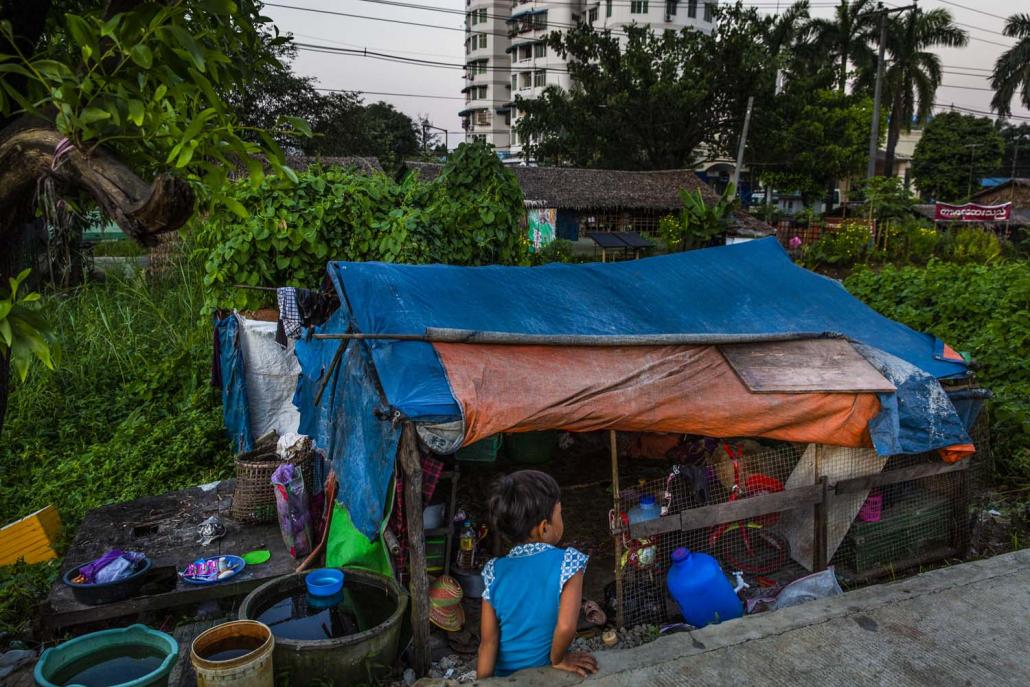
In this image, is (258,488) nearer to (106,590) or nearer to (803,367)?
(106,590)

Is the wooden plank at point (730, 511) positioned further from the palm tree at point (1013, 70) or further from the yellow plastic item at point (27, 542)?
the palm tree at point (1013, 70)

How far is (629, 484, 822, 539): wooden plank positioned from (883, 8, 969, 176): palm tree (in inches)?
1380

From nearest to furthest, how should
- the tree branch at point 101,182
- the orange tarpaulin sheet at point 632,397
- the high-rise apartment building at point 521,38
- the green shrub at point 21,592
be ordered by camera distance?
the tree branch at point 101,182 → the orange tarpaulin sheet at point 632,397 → the green shrub at point 21,592 → the high-rise apartment building at point 521,38

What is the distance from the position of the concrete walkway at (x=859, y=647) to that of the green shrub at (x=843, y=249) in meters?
18.5

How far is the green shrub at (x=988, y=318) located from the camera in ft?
24.5

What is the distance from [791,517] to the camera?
5.48 m

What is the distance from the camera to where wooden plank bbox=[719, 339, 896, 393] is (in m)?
4.81

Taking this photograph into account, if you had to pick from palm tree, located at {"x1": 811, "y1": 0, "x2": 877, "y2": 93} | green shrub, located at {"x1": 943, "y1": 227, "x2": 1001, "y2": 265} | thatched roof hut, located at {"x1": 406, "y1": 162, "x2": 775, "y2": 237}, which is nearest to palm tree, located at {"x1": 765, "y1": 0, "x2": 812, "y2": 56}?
palm tree, located at {"x1": 811, "y1": 0, "x2": 877, "y2": 93}

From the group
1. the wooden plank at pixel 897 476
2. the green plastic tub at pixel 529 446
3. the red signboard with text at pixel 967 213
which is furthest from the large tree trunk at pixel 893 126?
the wooden plank at pixel 897 476

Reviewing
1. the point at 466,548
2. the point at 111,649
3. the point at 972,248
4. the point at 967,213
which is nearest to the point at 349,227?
the point at 466,548

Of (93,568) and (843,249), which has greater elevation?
(843,249)

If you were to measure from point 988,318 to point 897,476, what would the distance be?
521 centimetres

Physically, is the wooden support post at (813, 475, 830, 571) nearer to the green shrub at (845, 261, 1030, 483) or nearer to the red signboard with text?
the green shrub at (845, 261, 1030, 483)

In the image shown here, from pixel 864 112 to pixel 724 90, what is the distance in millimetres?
13081
